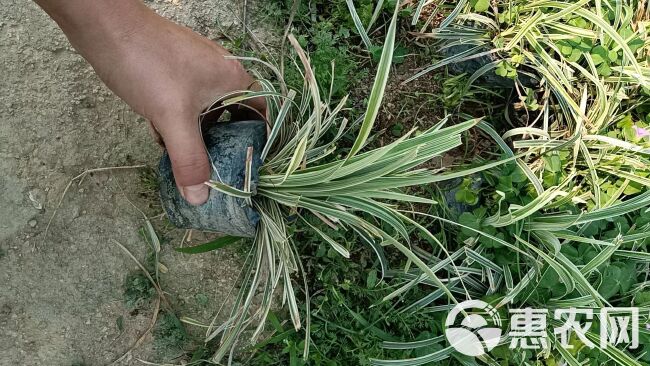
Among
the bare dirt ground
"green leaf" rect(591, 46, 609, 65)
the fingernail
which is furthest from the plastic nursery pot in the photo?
"green leaf" rect(591, 46, 609, 65)

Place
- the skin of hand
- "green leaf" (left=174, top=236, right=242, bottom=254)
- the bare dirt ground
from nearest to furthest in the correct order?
1. the skin of hand
2. "green leaf" (left=174, top=236, right=242, bottom=254)
3. the bare dirt ground

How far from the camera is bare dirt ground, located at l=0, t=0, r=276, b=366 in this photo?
5.16 ft

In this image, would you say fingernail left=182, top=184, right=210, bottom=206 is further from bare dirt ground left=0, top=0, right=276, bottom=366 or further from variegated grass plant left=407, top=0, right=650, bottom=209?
variegated grass plant left=407, top=0, right=650, bottom=209

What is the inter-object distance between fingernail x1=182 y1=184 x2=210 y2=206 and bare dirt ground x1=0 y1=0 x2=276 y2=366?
1.10 ft

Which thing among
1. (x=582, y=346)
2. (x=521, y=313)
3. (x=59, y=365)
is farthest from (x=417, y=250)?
(x=59, y=365)

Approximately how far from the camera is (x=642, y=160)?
1.75 meters

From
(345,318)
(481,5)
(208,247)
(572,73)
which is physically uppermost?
(481,5)

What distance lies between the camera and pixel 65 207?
160 cm

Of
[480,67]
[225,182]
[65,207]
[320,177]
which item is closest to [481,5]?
[480,67]

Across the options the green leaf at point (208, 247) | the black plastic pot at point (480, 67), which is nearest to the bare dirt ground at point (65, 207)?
the green leaf at point (208, 247)

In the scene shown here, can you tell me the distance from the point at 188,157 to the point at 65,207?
0.54 meters

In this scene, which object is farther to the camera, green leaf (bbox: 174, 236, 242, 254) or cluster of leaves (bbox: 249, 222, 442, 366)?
cluster of leaves (bbox: 249, 222, 442, 366)

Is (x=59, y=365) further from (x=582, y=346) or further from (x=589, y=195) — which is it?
(x=589, y=195)

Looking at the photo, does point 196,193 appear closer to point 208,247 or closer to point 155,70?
point 208,247
